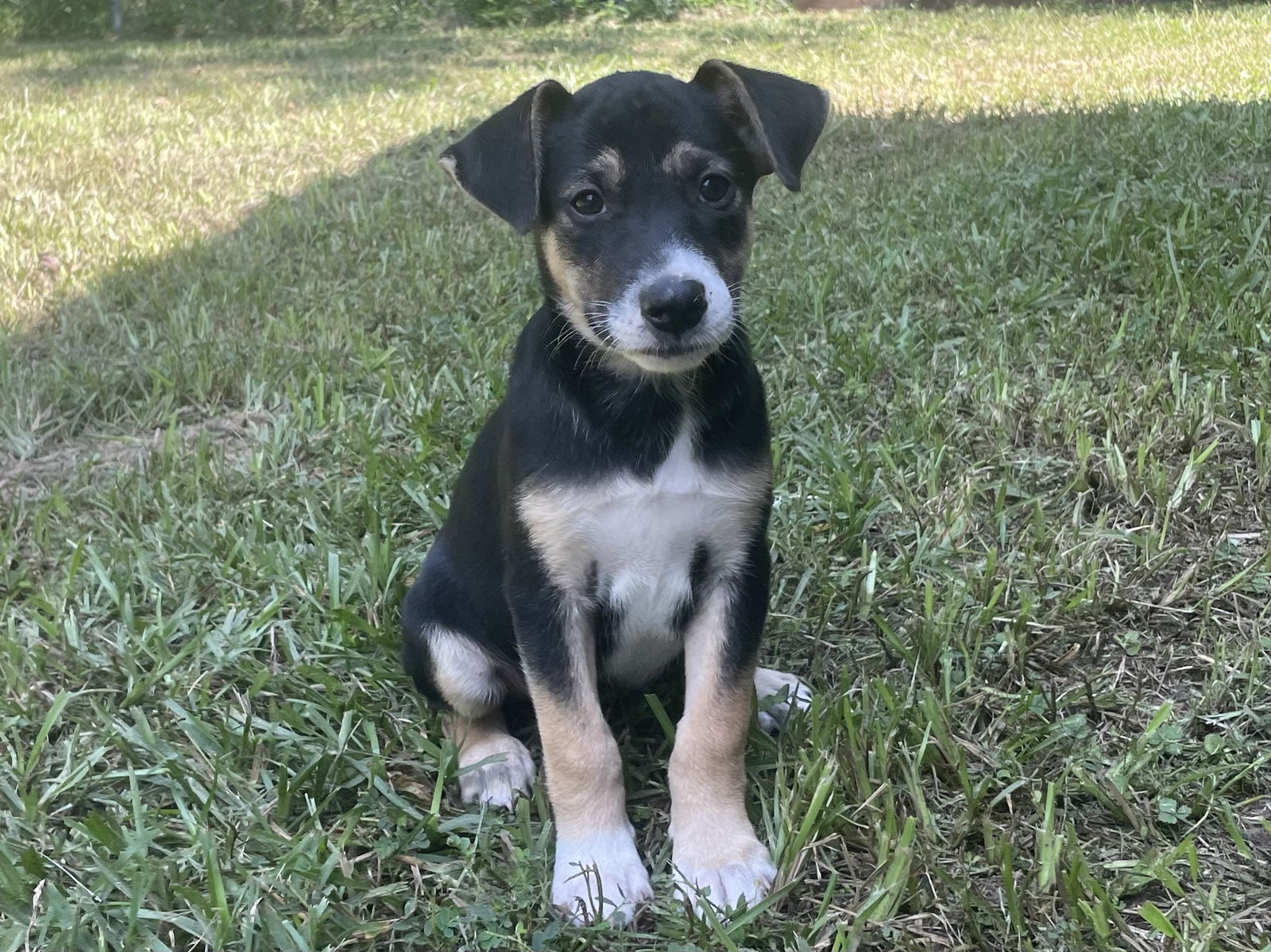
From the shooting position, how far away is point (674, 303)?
2396 mm

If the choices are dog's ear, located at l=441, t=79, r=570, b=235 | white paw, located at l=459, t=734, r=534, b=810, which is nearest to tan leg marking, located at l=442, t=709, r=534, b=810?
white paw, located at l=459, t=734, r=534, b=810

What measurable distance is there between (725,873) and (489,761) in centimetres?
68

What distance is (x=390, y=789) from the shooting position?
2.70m

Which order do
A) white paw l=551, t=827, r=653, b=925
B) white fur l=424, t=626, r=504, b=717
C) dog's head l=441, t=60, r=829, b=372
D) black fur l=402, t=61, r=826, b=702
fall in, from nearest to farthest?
white paw l=551, t=827, r=653, b=925
dog's head l=441, t=60, r=829, b=372
black fur l=402, t=61, r=826, b=702
white fur l=424, t=626, r=504, b=717

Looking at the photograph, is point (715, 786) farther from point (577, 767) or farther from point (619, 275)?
point (619, 275)

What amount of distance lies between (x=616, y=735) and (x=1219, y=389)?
105 inches

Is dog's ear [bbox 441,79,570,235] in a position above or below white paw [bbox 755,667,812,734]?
above

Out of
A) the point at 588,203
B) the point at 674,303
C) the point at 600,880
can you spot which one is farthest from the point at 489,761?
the point at 588,203

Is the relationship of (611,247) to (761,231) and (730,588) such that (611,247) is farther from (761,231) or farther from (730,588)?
(761,231)

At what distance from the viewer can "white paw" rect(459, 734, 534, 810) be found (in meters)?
2.75

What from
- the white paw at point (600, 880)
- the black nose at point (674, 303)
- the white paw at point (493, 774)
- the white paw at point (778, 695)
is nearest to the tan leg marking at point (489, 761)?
the white paw at point (493, 774)

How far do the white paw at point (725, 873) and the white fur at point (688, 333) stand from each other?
43.3 inches

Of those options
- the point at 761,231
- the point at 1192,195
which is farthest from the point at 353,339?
the point at 1192,195

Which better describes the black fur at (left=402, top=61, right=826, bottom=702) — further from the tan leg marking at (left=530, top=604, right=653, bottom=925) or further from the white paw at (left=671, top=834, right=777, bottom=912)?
the white paw at (left=671, top=834, right=777, bottom=912)
